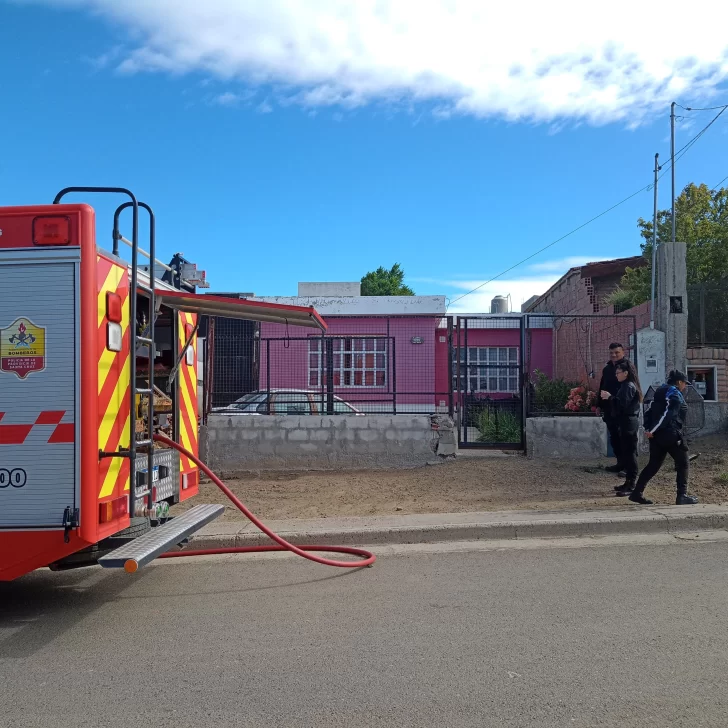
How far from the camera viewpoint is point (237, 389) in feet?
39.8

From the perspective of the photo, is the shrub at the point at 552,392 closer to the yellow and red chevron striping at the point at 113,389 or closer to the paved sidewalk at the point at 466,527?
the paved sidewalk at the point at 466,527

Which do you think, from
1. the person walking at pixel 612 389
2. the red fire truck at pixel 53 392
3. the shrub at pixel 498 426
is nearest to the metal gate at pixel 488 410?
the shrub at pixel 498 426

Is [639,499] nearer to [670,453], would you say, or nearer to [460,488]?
[670,453]

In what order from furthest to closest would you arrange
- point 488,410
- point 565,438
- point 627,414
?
point 488,410, point 565,438, point 627,414

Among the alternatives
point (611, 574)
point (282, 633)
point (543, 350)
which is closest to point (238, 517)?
point (282, 633)

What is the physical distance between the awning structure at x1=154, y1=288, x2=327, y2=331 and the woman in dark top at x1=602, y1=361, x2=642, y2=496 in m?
4.80

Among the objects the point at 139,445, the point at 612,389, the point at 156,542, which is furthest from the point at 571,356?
the point at 156,542

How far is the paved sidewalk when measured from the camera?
7.04m

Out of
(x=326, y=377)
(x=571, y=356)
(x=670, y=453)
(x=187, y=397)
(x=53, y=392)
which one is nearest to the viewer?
(x=53, y=392)

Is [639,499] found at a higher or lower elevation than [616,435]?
lower

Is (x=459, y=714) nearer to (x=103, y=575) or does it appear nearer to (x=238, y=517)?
(x=103, y=575)

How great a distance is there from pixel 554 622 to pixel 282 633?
1832mm

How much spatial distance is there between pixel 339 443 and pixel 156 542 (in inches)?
248

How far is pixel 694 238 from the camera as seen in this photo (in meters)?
17.3
